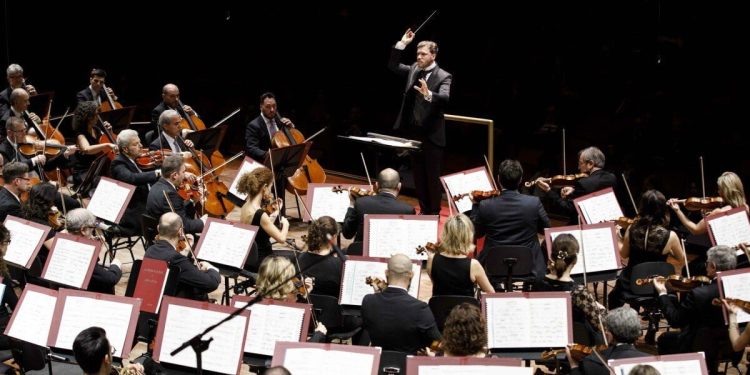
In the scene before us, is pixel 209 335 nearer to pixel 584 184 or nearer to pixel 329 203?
pixel 329 203

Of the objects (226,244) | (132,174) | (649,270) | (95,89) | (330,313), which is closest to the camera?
(330,313)

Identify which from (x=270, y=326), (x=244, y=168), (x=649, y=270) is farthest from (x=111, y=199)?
(x=649, y=270)

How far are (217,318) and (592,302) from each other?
2.30 meters

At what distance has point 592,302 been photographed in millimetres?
6086

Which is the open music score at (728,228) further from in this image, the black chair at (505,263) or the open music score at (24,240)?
the open music score at (24,240)

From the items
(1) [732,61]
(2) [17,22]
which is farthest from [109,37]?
(1) [732,61]

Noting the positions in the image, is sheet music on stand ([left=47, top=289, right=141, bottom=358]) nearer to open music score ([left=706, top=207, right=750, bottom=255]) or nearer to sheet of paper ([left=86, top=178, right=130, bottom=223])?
sheet of paper ([left=86, top=178, right=130, bottom=223])

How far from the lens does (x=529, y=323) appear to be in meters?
5.84

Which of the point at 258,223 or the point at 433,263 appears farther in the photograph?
the point at 258,223

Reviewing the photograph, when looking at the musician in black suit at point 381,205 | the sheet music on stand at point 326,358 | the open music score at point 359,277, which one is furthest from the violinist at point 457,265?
the sheet music on stand at point 326,358

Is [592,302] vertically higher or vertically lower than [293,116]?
lower

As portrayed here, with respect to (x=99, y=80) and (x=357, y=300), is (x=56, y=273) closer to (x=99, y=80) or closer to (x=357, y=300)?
(x=357, y=300)

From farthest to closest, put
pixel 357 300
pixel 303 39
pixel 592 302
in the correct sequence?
pixel 303 39 < pixel 357 300 < pixel 592 302

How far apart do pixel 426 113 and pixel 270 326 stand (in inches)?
158
